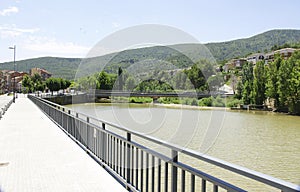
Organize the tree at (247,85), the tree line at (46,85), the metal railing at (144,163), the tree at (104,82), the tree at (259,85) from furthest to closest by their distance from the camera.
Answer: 1. the tree line at (46,85)
2. the tree at (104,82)
3. the tree at (247,85)
4. the tree at (259,85)
5. the metal railing at (144,163)

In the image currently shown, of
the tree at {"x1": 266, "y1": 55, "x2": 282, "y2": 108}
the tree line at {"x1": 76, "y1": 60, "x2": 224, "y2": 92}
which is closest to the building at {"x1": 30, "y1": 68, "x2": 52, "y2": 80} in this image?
the tree line at {"x1": 76, "y1": 60, "x2": 224, "y2": 92}

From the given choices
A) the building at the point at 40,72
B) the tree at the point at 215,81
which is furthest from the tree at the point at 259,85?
the building at the point at 40,72

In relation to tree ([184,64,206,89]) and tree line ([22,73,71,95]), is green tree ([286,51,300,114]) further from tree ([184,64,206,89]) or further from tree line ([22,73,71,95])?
tree line ([22,73,71,95])

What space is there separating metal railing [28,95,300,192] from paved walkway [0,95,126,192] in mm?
235

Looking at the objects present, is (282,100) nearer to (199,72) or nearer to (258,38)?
(199,72)

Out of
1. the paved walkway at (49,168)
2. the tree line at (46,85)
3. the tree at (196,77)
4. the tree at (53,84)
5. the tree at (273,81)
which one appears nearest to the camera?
the paved walkway at (49,168)

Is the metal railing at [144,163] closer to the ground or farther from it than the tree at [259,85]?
closer to the ground

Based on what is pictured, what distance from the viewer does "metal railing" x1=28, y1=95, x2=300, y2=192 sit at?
2.52m

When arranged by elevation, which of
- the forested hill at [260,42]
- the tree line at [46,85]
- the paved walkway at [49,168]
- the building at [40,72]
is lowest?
the paved walkway at [49,168]

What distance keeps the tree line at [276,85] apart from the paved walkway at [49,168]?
130 feet

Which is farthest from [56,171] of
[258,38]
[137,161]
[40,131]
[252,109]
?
[258,38]

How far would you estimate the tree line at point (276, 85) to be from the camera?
43625 millimetres

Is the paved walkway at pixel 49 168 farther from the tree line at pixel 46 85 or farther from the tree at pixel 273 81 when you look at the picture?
the tree line at pixel 46 85

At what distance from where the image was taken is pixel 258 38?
132 meters
